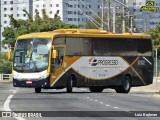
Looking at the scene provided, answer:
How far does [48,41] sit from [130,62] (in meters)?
6.58

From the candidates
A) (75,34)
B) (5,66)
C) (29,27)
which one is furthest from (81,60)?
(29,27)

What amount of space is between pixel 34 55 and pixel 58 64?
4.82 feet

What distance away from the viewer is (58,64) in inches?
1471

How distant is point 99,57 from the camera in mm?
39406

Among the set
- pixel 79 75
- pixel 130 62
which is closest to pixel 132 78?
pixel 130 62

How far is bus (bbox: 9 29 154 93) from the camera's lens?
37.0 metres

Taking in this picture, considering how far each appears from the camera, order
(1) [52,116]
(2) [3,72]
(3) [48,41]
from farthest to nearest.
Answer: (2) [3,72] < (3) [48,41] < (1) [52,116]

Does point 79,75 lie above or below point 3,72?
above

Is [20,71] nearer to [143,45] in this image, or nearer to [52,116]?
[143,45]

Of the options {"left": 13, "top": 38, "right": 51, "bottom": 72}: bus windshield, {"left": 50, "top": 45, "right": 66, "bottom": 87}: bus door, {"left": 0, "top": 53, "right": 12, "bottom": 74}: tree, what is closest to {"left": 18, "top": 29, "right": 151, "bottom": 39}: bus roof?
{"left": 13, "top": 38, "right": 51, "bottom": 72}: bus windshield

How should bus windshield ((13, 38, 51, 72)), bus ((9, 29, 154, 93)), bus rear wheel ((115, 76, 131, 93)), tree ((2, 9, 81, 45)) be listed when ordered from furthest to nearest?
tree ((2, 9, 81, 45))
bus rear wheel ((115, 76, 131, 93))
bus ((9, 29, 154, 93))
bus windshield ((13, 38, 51, 72))

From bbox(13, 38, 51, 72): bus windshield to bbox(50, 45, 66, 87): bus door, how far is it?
0.49 metres

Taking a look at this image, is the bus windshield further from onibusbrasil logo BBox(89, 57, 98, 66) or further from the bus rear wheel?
the bus rear wheel

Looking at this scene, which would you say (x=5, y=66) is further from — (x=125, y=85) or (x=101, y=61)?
(x=101, y=61)
